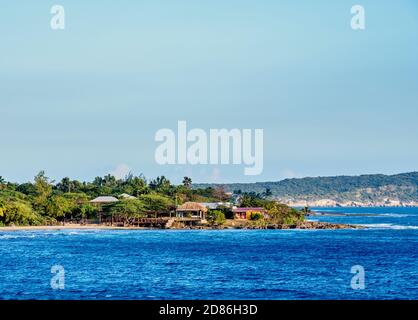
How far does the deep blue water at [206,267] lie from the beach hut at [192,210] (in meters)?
42.5

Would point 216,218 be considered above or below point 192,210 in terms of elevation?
below

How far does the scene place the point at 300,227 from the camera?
16450cm

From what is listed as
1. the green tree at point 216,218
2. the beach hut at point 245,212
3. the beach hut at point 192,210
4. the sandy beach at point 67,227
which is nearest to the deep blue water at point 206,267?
the sandy beach at point 67,227

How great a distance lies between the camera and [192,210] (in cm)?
16362

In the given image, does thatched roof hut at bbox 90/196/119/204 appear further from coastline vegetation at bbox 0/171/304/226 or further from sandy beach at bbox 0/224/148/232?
sandy beach at bbox 0/224/148/232

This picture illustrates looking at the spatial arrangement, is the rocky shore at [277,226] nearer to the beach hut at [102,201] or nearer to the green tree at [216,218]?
the green tree at [216,218]

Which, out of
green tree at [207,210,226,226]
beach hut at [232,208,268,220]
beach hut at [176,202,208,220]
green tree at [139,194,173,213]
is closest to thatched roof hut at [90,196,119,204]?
green tree at [139,194,173,213]

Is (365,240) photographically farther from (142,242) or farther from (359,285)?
(359,285)

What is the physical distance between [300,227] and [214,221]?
18.8 m

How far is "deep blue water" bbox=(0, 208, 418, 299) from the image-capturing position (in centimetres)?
5669

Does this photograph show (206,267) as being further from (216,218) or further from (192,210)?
(192,210)

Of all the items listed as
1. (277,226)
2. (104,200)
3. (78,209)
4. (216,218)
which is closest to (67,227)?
(78,209)

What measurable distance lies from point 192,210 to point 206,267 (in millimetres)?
88375

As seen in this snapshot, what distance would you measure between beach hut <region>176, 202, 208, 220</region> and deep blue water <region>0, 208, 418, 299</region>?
139ft
